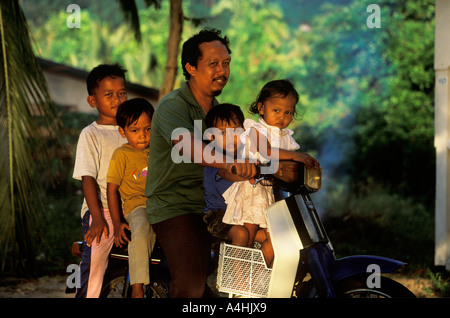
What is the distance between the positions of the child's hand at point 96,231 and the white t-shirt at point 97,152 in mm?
192

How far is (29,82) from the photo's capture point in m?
5.79

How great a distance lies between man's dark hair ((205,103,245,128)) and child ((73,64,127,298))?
73 cm

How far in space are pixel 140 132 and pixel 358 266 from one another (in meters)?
1.37

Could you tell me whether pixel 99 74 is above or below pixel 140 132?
above

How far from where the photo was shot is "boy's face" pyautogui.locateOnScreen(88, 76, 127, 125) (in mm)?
3822

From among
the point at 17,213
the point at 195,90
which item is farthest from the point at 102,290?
the point at 17,213

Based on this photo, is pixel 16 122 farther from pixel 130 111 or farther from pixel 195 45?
pixel 195 45

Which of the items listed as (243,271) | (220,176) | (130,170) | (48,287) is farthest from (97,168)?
(48,287)

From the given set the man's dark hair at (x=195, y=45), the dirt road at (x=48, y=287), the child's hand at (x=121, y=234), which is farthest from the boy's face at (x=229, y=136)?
the dirt road at (x=48, y=287)


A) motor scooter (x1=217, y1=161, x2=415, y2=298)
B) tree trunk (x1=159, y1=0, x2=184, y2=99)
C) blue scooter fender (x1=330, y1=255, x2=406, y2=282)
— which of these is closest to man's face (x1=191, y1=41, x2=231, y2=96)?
motor scooter (x1=217, y1=161, x2=415, y2=298)

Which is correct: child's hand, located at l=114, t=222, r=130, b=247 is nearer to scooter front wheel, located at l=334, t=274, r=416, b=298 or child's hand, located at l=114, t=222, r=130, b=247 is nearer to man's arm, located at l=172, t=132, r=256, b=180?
man's arm, located at l=172, t=132, r=256, b=180

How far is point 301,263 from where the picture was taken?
10.3 ft

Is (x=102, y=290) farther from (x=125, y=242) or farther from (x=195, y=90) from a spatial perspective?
(x=195, y=90)
